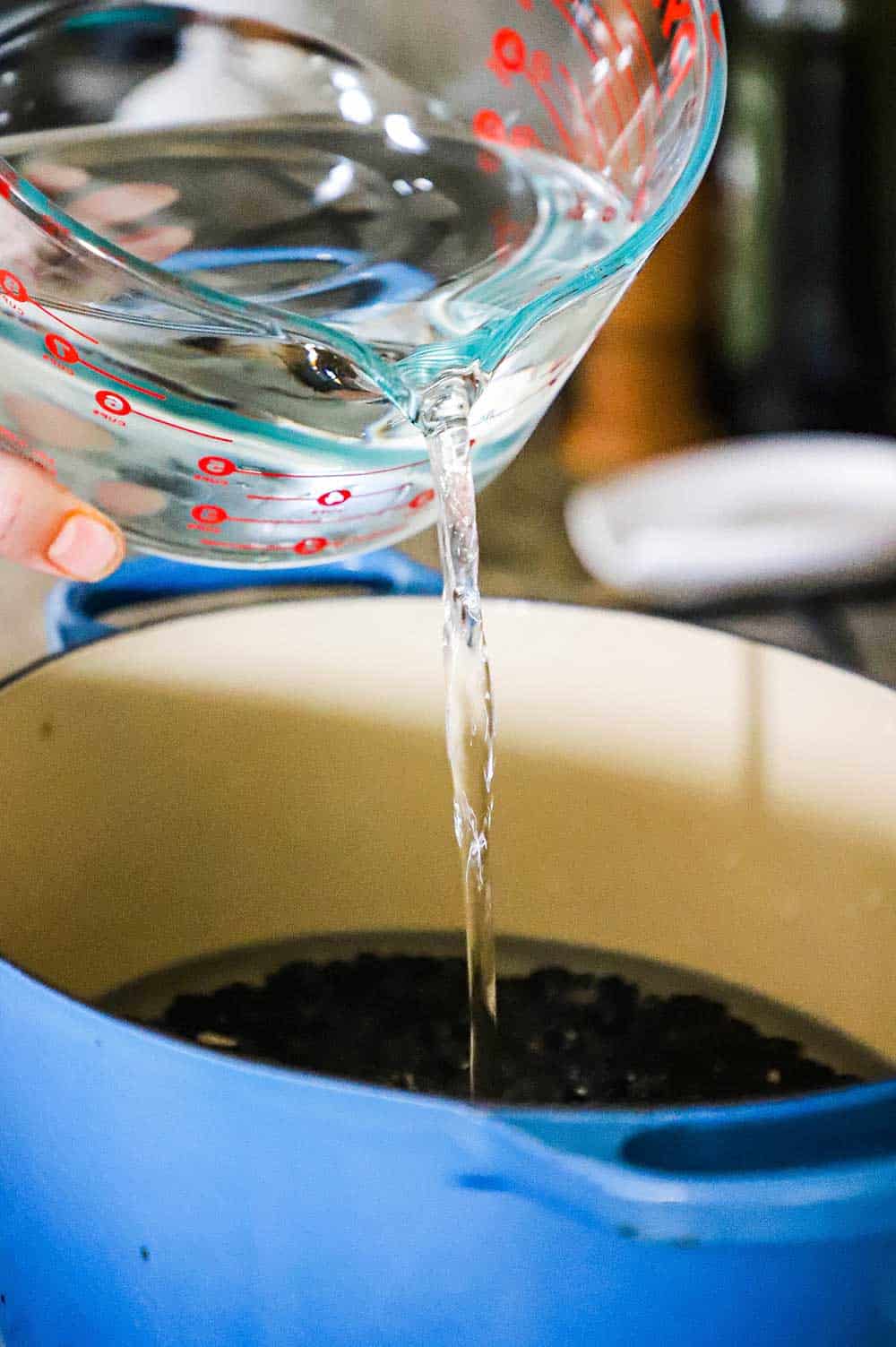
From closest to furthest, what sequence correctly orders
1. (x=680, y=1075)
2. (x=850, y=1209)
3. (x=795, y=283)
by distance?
(x=850, y=1209) → (x=680, y=1075) → (x=795, y=283)

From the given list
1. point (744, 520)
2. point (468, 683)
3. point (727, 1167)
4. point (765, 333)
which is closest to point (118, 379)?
point (468, 683)

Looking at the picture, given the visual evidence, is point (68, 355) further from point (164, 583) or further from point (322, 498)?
point (164, 583)

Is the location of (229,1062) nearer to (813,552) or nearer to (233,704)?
(233,704)

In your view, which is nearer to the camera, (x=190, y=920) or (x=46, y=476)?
(x=46, y=476)

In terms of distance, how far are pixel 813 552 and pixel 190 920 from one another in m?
0.39

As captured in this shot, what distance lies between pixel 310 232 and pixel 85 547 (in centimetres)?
17

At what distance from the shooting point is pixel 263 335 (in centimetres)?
36

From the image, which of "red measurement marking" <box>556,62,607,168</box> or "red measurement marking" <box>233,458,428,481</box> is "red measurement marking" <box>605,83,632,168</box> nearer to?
"red measurement marking" <box>556,62,607,168</box>

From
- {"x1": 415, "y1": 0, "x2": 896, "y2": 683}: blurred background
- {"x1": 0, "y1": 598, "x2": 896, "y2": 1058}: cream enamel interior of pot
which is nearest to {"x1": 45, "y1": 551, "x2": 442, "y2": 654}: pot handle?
{"x1": 0, "y1": 598, "x2": 896, "y2": 1058}: cream enamel interior of pot

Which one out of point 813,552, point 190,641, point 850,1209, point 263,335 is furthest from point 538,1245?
point 813,552

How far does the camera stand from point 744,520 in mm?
909

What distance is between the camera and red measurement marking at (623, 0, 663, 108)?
49cm

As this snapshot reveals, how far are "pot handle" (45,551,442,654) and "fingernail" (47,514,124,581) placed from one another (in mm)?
99

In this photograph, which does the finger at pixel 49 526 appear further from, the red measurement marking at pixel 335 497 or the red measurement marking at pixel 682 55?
the red measurement marking at pixel 682 55
